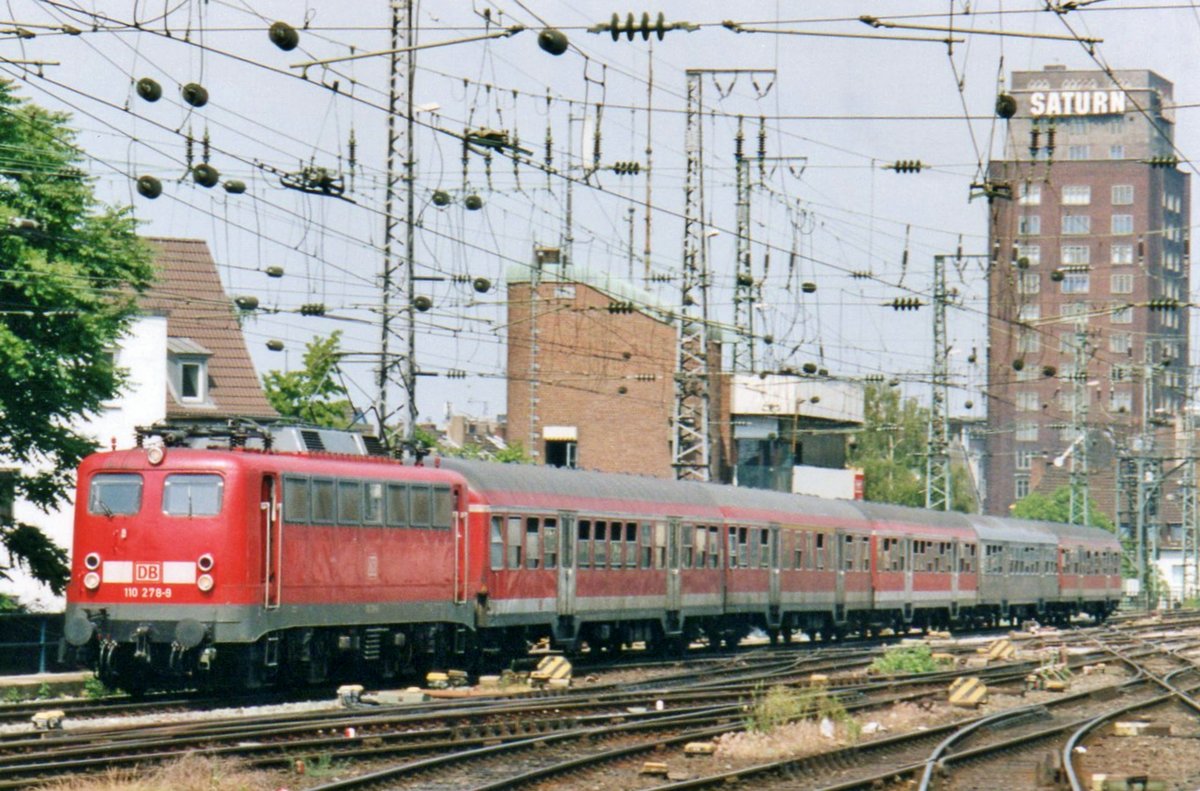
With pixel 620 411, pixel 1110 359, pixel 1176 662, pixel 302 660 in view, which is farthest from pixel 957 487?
pixel 302 660

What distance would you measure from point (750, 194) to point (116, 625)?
1245 inches

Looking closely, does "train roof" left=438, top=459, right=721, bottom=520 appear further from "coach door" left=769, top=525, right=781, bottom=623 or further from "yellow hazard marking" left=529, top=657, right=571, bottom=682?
"coach door" left=769, top=525, right=781, bottom=623

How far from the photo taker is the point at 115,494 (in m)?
24.6

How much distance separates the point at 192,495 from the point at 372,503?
320 cm

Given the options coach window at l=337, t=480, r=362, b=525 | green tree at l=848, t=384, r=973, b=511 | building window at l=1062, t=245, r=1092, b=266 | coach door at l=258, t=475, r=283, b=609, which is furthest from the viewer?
building window at l=1062, t=245, r=1092, b=266

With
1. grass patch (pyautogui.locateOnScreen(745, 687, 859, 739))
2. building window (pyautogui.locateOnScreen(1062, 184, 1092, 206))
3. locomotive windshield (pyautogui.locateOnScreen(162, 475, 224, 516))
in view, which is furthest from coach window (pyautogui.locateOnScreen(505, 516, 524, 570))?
building window (pyautogui.locateOnScreen(1062, 184, 1092, 206))

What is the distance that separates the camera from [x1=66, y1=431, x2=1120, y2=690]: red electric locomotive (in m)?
23.9

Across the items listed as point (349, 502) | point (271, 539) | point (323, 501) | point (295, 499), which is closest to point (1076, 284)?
point (349, 502)

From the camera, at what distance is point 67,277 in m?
36.5

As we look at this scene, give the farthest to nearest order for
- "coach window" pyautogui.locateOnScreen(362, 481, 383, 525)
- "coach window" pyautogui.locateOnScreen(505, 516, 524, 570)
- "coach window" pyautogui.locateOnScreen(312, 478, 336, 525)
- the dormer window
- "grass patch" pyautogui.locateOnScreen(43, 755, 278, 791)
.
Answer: the dormer window
"coach window" pyautogui.locateOnScreen(505, 516, 524, 570)
"coach window" pyautogui.locateOnScreen(362, 481, 383, 525)
"coach window" pyautogui.locateOnScreen(312, 478, 336, 525)
"grass patch" pyautogui.locateOnScreen(43, 755, 278, 791)

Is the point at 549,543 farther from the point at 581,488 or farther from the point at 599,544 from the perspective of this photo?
the point at 599,544

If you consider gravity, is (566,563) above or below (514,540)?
below

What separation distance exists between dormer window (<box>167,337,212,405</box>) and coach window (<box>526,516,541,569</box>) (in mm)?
29282

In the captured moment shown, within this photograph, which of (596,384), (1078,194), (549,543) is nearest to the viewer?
(549,543)
